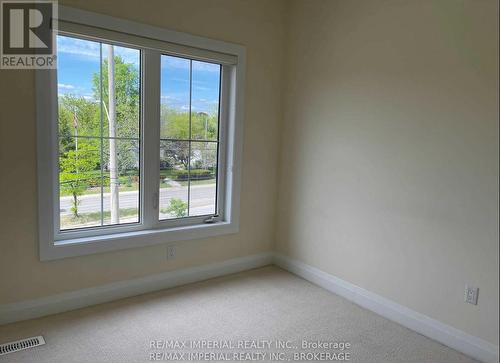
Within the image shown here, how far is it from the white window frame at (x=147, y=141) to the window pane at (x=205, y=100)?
0.07 metres

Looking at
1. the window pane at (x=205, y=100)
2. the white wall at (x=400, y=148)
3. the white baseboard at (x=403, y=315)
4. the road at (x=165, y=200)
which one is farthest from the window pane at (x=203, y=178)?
the white baseboard at (x=403, y=315)

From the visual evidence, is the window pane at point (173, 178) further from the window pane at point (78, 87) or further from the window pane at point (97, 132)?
the window pane at point (78, 87)

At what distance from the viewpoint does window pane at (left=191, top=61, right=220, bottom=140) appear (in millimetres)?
3123

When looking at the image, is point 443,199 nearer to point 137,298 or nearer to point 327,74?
point 327,74

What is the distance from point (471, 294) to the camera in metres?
2.24

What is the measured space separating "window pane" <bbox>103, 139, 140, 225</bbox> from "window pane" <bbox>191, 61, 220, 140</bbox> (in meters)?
0.58

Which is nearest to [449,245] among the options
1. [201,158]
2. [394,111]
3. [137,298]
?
[394,111]

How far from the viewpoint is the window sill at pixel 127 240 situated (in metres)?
2.51

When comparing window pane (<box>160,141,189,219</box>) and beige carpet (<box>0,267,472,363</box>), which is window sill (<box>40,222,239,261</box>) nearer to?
window pane (<box>160,141,189,219</box>)

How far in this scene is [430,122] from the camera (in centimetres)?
240

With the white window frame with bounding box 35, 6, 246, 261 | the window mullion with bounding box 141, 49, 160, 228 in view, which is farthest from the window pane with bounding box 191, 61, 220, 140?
the window mullion with bounding box 141, 49, 160, 228

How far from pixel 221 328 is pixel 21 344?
1.22 m

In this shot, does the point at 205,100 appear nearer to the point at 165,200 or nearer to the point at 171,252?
the point at 165,200

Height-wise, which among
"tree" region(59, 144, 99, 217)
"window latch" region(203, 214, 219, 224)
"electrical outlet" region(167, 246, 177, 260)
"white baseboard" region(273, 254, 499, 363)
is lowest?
"white baseboard" region(273, 254, 499, 363)
